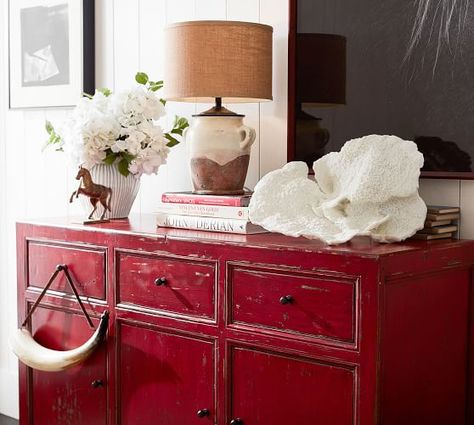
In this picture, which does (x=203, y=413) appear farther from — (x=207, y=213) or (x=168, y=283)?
(x=207, y=213)

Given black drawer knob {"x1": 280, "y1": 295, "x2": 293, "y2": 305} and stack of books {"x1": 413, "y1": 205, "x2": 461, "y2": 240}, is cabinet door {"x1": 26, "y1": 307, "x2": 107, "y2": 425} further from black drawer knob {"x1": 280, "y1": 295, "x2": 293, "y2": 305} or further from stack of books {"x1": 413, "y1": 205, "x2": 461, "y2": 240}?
stack of books {"x1": 413, "y1": 205, "x2": 461, "y2": 240}

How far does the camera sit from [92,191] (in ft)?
8.23

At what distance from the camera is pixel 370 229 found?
1938 mm

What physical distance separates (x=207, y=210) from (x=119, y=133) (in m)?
0.42

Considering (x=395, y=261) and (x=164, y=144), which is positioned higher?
(x=164, y=144)

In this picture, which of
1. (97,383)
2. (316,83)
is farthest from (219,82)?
(97,383)

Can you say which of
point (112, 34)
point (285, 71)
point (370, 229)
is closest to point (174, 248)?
point (370, 229)

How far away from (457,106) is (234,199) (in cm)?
60

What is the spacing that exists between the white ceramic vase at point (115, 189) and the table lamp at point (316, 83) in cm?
51

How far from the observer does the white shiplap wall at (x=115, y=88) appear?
2.58 m

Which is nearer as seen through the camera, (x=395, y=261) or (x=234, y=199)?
(x=395, y=261)

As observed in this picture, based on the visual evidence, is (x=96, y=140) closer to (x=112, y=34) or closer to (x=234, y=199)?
(x=234, y=199)

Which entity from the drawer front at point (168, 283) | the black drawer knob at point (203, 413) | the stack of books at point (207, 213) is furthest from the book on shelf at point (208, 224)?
the black drawer knob at point (203, 413)

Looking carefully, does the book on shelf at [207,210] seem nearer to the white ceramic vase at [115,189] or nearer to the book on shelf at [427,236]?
the white ceramic vase at [115,189]
